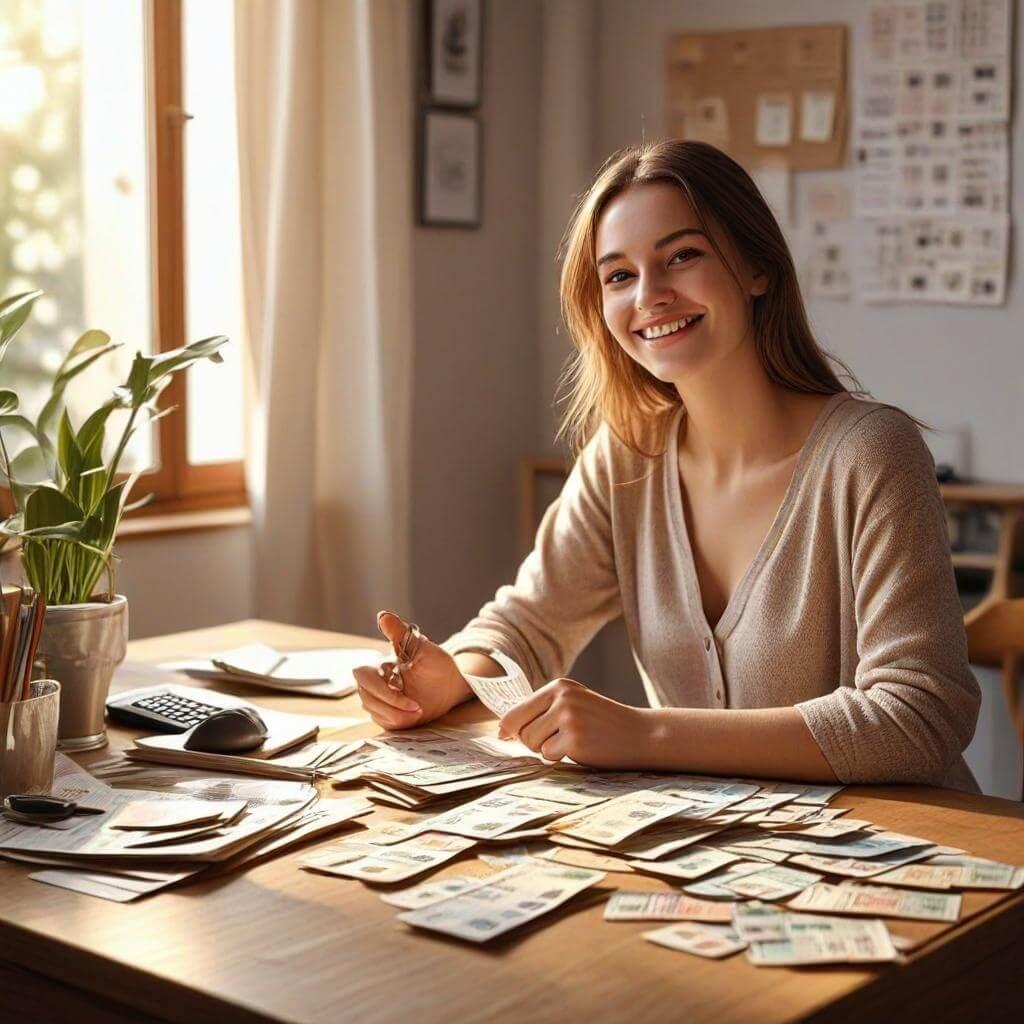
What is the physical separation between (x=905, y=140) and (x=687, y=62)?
0.67 m

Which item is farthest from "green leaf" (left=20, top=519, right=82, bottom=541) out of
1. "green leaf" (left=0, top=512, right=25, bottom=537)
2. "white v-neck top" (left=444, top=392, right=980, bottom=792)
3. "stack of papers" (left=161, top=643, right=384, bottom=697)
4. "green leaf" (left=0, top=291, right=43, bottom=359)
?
"white v-neck top" (left=444, top=392, right=980, bottom=792)

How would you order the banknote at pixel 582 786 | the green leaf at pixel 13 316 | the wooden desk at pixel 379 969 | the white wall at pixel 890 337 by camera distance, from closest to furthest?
the wooden desk at pixel 379 969 < the banknote at pixel 582 786 < the green leaf at pixel 13 316 < the white wall at pixel 890 337

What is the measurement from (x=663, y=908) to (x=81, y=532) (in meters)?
0.80

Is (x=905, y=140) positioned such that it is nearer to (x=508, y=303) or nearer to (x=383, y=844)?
(x=508, y=303)

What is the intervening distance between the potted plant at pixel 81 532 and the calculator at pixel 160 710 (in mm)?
65

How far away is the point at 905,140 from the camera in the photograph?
147 inches

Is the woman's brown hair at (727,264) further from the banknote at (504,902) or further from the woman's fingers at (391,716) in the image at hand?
the banknote at (504,902)

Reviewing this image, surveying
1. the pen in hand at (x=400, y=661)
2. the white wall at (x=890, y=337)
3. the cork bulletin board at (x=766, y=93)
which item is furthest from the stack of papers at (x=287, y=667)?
the cork bulletin board at (x=766, y=93)

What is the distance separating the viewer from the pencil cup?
146cm

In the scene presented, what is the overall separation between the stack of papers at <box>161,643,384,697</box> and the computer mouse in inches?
11.2

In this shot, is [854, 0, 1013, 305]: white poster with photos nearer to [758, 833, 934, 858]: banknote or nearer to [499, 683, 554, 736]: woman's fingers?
[499, 683, 554, 736]: woman's fingers

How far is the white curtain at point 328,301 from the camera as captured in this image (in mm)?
3436

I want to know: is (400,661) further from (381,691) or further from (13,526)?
(13,526)

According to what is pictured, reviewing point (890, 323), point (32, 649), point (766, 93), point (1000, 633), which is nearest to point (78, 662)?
point (32, 649)
